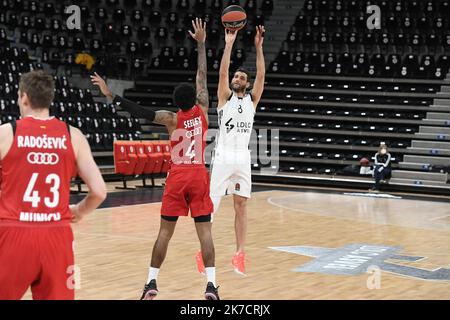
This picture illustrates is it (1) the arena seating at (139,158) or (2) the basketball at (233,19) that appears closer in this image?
(2) the basketball at (233,19)

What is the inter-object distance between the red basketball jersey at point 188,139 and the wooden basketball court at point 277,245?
1221 mm

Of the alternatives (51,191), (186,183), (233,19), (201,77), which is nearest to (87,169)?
(51,191)

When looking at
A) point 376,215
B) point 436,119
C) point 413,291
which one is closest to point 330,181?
point 436,119

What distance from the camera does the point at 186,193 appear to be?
19.4 feet

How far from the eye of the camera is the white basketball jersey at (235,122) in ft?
23.7

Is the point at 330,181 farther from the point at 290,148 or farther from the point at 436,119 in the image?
the point at 436,119

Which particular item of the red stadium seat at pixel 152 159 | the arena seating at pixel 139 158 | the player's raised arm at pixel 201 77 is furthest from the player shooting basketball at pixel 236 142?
the red stadium seat at pixel 152 159

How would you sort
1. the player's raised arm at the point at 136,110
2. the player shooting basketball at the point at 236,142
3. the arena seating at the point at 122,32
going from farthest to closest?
the arena seating at the point at 122,32 → the player shooting basketball at the point at 236,142 → the player's raised arm at the point at 136,110

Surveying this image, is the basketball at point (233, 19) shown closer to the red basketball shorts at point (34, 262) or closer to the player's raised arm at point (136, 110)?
the player's raised arm at point (136, 110)

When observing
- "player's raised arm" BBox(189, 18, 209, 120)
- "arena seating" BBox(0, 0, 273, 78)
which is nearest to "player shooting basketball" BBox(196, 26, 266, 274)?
"player's raised arm" BBox(189, 18, 209, 120)

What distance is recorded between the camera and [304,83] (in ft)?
78.6

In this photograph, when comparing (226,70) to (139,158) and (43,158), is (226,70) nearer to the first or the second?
(43,158)

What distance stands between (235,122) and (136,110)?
1940 mm

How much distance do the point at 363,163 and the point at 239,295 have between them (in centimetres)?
1436
